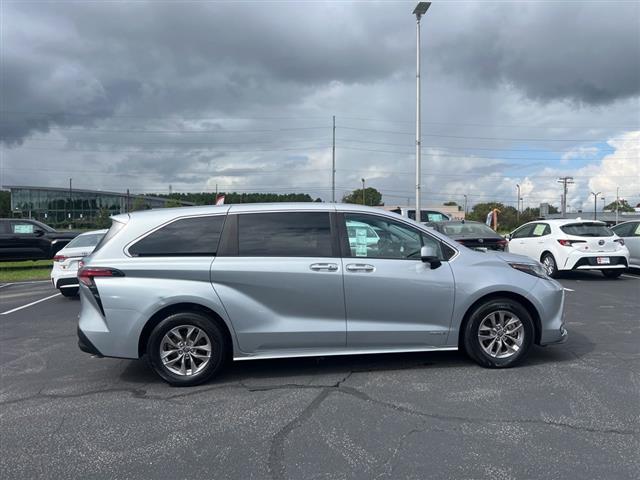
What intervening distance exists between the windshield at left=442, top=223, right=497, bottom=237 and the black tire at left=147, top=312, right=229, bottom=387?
970cm

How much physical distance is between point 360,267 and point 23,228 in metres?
16.7

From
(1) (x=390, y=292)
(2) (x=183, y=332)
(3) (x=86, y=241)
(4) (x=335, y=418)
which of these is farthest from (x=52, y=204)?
(4) (x=335, y=418)

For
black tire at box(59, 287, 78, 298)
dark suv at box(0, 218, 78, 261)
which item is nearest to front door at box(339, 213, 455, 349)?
black tire at box(59, 287, 78, 298)

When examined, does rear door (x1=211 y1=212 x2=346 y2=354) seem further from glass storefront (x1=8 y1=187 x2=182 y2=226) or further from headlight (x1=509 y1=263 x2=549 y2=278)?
glass storefront (x1=8 y1=187 x2=182 y2=226)

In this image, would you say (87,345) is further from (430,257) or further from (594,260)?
(594,260)

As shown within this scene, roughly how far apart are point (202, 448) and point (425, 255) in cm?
268

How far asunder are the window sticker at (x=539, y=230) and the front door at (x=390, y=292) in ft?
31.3

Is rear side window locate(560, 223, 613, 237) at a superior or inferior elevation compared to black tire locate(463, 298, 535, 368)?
superior

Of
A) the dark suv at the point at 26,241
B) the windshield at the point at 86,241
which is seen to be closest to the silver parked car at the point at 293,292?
the windshield at the point at 86,241

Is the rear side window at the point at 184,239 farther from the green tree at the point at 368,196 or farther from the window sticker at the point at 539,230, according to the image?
the green tree at the point at 368,196

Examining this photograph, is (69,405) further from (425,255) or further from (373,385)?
(425,255)

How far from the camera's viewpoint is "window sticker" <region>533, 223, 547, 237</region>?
13.6 meters

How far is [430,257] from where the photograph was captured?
5.06m

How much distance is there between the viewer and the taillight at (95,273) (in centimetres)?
486
